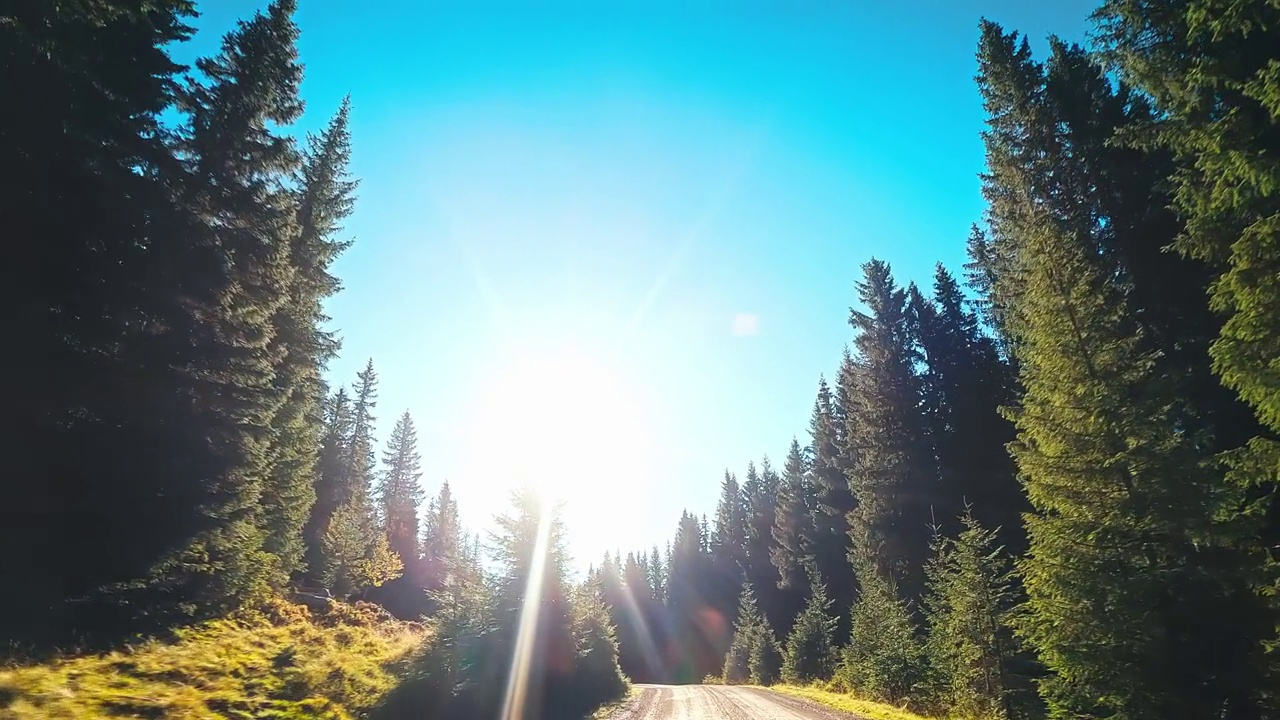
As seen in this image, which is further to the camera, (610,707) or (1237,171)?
(610,707)

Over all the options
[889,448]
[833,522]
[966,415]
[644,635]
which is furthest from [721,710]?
[644,635]

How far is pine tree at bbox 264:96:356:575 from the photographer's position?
759 inches

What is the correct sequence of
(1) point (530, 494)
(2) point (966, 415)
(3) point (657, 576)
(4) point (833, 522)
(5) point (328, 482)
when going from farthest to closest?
(3) point (657, 576), (4) point (833, 522), (5) point (328, 482), (2) point (966, 415), (1) point (530, 494)

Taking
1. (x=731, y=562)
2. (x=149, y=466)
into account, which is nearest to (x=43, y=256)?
(x=149, y=466)

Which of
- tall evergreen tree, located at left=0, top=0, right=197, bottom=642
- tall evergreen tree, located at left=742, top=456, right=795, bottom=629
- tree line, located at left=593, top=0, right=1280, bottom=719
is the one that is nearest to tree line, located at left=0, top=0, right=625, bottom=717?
tall evergreen tree, located at left=0, top=0, right=197, bottom=642

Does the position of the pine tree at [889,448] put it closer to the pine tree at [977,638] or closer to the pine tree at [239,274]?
the pine tree at [977,638]

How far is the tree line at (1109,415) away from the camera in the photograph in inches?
355

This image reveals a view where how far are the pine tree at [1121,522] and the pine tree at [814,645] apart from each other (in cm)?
2408

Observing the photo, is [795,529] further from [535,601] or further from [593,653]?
[535,601]

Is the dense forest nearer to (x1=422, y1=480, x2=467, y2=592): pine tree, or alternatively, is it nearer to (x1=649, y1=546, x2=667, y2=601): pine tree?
(x1=422, y1=480, x2=467, y2=592): pine tree

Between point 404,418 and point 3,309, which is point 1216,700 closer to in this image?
point 3,309

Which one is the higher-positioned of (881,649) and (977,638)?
(977,638)

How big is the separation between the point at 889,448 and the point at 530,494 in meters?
18.0

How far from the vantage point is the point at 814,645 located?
34.9 meters
